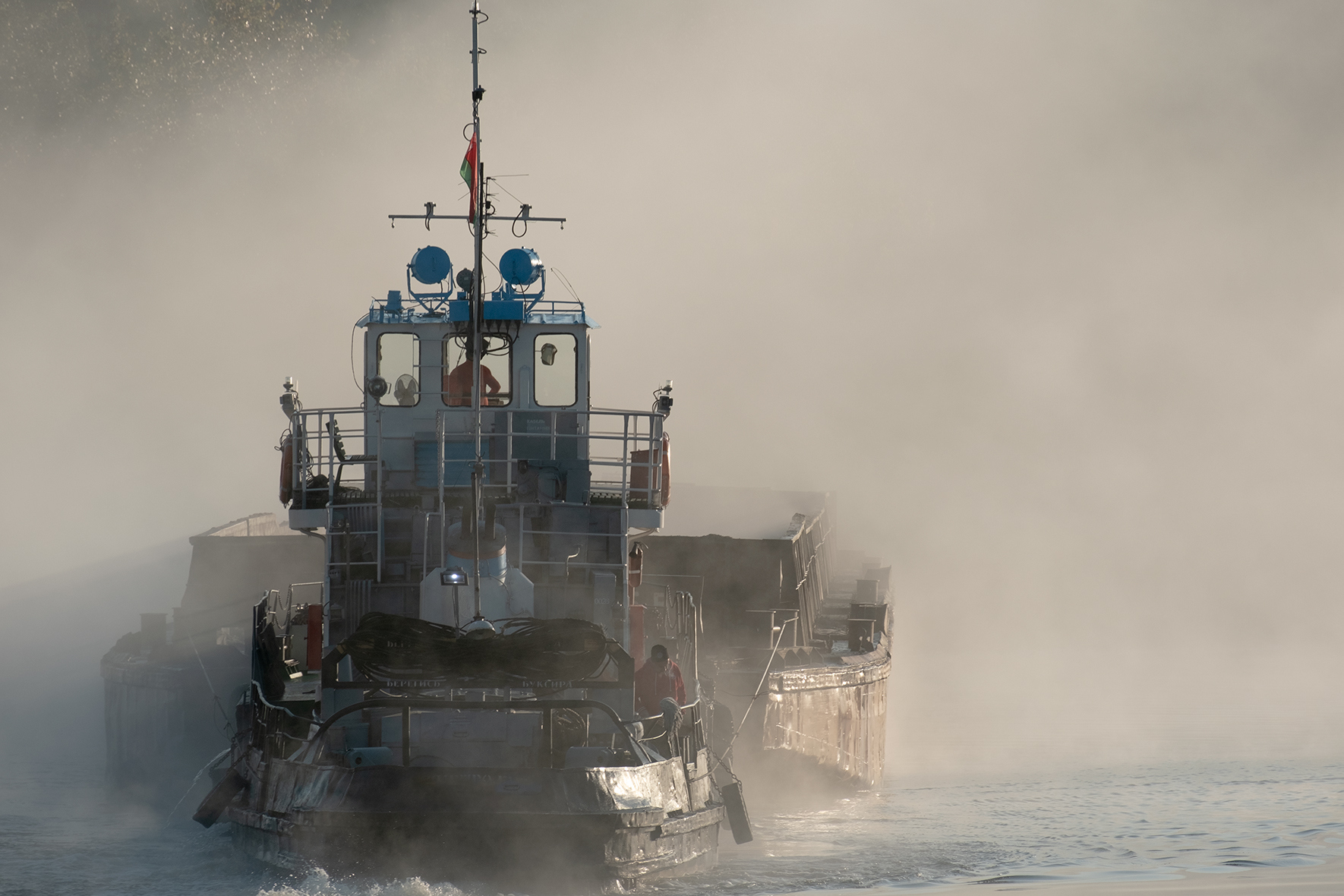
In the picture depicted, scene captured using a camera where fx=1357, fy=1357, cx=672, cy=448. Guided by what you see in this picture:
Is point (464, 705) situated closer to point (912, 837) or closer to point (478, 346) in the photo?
point (478, 346)

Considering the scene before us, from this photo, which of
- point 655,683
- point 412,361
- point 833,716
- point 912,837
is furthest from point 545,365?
point 833,716

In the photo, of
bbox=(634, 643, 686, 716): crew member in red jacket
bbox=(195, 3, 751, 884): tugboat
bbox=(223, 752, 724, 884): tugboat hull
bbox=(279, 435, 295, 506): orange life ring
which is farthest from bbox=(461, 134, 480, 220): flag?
bbox=(223, 752, 724, 884): tugboat hull

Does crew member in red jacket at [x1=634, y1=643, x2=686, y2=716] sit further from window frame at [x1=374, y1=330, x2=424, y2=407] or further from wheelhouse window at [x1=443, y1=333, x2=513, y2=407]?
window frame at [x1=374, y1=330, x2=424, y2=407]

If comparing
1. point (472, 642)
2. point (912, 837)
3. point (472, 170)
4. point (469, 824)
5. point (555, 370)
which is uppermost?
point (472, 170)

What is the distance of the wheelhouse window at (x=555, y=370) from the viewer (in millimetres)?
14859

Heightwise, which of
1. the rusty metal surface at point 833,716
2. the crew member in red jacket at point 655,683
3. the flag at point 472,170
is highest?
the flag at point 472,170

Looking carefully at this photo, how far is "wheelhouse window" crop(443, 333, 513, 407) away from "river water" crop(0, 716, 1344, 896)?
17.2 feet

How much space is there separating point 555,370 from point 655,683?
153 inches

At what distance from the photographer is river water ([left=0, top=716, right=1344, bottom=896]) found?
1263 centimetres

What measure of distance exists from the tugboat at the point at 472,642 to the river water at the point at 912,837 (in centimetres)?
54

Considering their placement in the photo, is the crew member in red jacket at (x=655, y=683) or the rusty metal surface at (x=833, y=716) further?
the rusty metal surface at (x=833, y=716)

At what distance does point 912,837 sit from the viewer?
595 inches

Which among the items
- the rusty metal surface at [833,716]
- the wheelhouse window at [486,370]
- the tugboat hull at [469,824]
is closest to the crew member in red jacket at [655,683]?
the tugboat hull at [469,824]

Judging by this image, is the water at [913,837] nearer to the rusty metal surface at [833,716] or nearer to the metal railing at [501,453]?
the rusty metal surface at [833,716]
